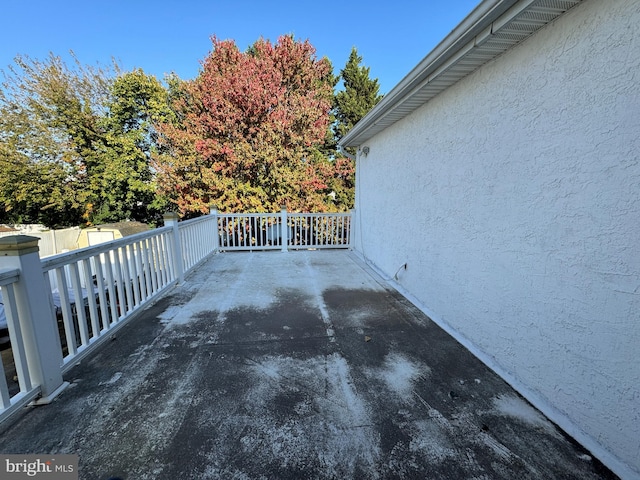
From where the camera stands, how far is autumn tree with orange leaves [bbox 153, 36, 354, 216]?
934 centimetres

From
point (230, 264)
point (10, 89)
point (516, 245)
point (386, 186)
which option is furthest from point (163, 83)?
point (516, 245)

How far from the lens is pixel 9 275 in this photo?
68.6 inches

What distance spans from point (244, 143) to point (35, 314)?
27.2 ft

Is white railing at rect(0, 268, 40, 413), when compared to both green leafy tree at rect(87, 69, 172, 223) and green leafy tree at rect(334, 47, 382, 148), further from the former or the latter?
green leafy tree at rect(87, 69, 172, 223)

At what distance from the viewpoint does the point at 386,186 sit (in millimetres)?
5074

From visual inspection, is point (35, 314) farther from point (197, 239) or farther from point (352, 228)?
point (352, 228)

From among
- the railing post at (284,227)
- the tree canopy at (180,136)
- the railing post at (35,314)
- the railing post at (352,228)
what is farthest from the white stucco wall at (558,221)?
the tree canopy at (180,136)

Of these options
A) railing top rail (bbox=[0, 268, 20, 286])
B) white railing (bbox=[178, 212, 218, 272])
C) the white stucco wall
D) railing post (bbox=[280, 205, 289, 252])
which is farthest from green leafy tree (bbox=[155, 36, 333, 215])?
railing top rail (bbox=[0, 268, 20, 286])

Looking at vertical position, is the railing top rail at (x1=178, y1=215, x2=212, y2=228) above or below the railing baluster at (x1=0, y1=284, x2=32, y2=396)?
above

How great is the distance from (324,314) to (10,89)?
19275 mm

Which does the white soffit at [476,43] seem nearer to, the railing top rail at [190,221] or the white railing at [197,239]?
the railing top rail at [190,221]

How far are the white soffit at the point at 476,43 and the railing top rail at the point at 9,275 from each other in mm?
3260

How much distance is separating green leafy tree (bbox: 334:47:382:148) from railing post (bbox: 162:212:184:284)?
1146cm

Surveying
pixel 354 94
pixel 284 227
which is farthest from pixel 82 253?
pixel 354 94
